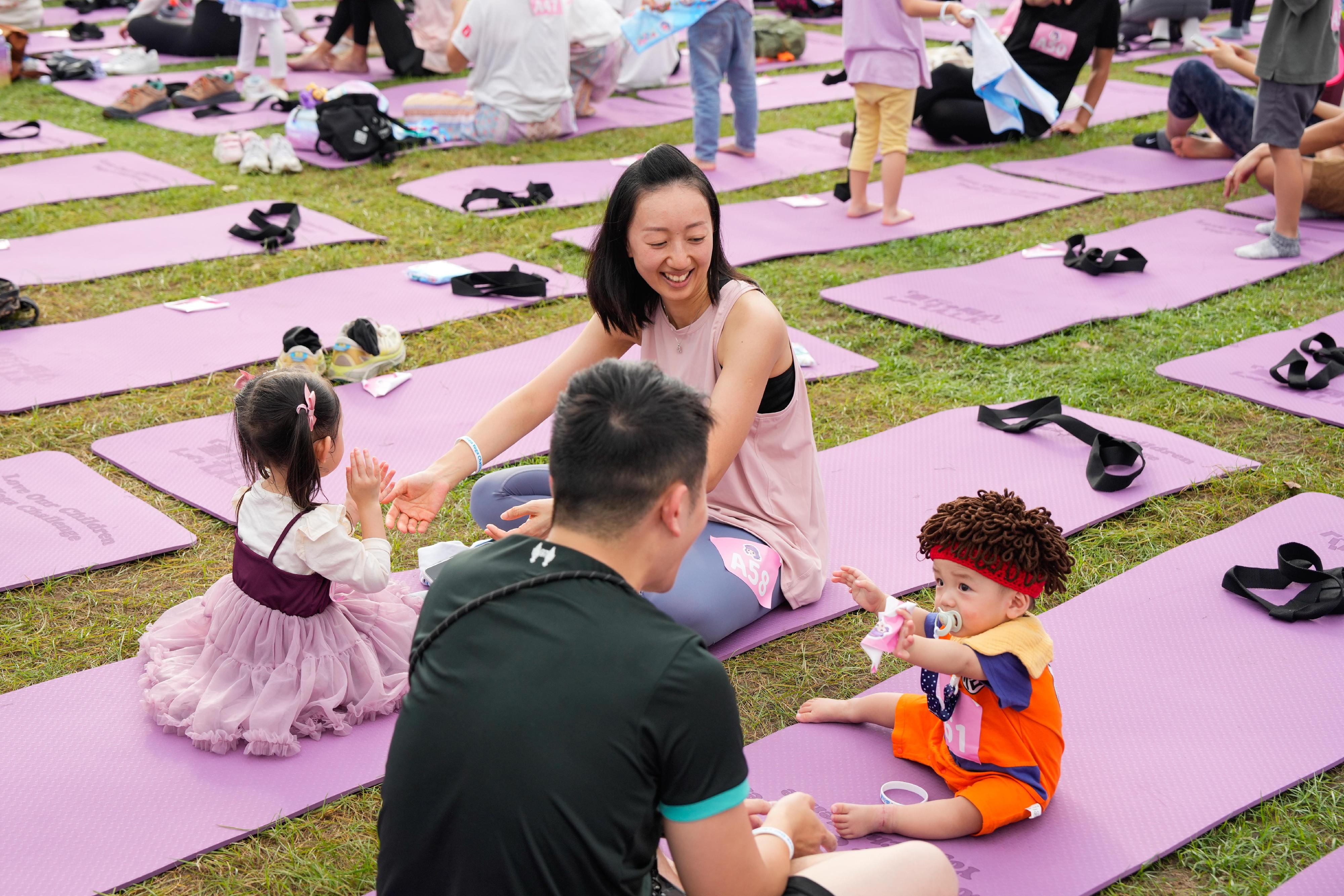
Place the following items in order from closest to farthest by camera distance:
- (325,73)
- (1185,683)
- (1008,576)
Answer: (1008,576)
(1185,683)
(325,73)

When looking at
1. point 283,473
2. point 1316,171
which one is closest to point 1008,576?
point 283,473

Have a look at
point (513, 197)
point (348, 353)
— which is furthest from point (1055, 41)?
point (348, 353)

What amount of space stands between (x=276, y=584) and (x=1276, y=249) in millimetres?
5168

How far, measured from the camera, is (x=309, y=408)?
2.51 m

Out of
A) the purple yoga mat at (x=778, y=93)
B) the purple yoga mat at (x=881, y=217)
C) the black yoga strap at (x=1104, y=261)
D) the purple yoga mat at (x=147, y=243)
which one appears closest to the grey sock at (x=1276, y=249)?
the black yoga strap at (x=1104, y=261)

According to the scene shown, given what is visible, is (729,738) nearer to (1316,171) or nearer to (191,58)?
(1316,171)

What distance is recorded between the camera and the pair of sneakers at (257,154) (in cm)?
720

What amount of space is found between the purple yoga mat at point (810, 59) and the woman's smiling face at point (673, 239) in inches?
306

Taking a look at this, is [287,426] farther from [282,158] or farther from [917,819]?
[282,158]

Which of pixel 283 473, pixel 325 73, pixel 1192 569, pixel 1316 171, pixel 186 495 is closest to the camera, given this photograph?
pixel 283 473

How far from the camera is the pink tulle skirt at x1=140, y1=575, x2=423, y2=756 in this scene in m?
2.58

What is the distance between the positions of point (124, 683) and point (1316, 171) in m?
6.22

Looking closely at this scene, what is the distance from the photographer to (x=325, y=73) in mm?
10133

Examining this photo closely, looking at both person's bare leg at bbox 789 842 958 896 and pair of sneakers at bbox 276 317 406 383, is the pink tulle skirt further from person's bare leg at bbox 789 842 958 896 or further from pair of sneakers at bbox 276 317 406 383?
pair of sneakers at bbox 276 317 406 383
